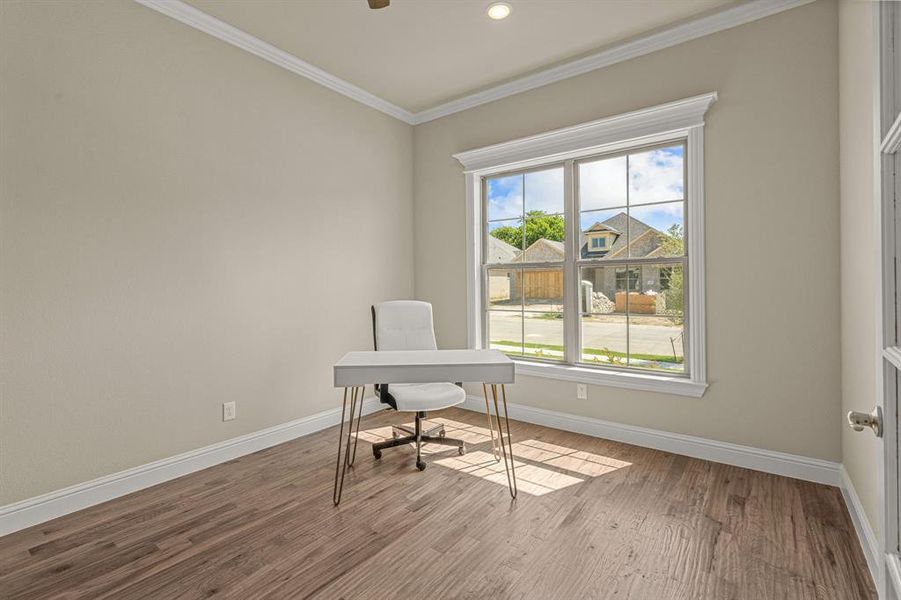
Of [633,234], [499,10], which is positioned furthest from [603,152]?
[499,10]

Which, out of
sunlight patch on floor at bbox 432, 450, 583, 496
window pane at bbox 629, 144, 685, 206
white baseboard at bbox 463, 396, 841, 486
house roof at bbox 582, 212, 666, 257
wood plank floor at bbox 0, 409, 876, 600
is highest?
window pane at bbox 629, 144, 685, 206

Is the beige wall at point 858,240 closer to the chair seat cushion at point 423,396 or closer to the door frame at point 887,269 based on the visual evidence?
the door frame at point 887,269

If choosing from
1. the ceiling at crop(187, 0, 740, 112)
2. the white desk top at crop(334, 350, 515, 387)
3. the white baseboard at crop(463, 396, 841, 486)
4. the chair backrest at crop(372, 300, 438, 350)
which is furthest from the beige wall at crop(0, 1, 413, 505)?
the white baseboard at crop(463, 396, 841, 486)

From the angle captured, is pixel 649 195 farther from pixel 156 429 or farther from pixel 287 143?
pixel 156 429

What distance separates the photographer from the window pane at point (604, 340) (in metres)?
3.43

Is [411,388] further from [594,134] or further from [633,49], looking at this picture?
[633,49]

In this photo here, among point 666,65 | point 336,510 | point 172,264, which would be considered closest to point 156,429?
point 172,264

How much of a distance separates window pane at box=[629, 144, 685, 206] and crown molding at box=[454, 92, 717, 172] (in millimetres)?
181

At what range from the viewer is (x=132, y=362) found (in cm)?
260

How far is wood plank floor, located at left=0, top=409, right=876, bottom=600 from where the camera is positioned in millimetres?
1781

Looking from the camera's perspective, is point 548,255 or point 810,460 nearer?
point 810,460

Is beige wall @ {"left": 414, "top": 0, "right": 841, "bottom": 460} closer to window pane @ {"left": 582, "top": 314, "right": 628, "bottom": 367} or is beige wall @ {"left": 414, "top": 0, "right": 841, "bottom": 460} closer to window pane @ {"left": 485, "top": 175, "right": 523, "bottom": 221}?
window pane @ {"left": 582, "top": 314, "right": 628, "bottom": 367}

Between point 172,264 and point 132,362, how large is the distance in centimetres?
63

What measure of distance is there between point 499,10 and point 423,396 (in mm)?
2502
